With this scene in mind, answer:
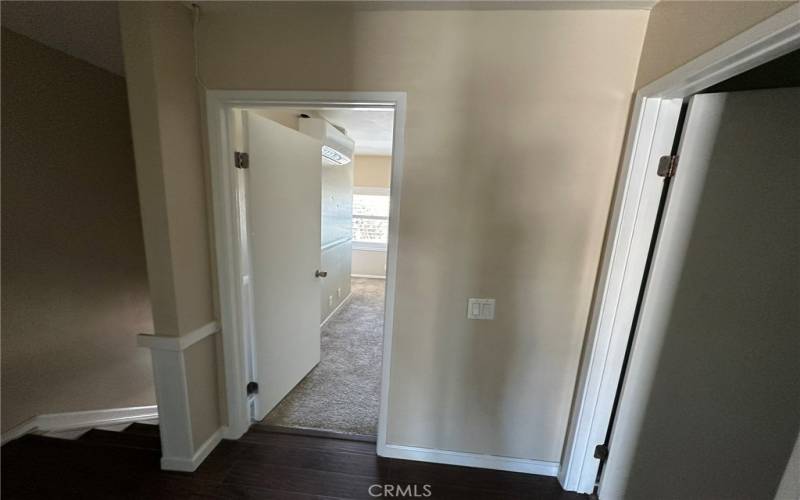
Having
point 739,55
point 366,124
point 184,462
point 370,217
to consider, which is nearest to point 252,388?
point 184,462

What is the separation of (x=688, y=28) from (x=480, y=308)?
1304 mm

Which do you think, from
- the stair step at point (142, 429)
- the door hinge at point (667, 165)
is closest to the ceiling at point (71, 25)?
the stair step at point (142, 429)

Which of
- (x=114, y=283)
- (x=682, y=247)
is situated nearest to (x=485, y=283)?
(x=682, y=247)

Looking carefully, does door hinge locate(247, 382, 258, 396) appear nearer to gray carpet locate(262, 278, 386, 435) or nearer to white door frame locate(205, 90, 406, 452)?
white door frame locate(205, 90, 406, 452)

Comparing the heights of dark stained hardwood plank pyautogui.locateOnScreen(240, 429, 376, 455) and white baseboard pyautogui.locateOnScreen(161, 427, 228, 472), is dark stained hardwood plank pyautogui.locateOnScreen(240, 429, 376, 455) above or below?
below

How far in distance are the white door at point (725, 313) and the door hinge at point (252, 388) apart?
6.95ft

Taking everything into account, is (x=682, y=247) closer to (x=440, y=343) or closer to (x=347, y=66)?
(x=440, y=343)

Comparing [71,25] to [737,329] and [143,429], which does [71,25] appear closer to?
[143,429]

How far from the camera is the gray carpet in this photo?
1.87 m

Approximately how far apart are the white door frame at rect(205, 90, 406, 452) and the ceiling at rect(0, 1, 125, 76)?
2.05ft

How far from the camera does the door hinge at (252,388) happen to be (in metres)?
1.75

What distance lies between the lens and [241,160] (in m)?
1.50

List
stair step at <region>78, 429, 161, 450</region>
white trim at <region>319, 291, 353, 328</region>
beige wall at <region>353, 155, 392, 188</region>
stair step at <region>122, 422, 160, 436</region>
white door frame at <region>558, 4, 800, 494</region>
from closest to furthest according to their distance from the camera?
white door frame at <region>558, 4, 800, 494</region>
stair step at <region>78, 429, 161, 450</region>
stair step at <region>122, 422, 160, 436</region>
white trim at <region>319, 291, 353, 328</region>
beige wall at <region>353, 155, 392, 188</region>

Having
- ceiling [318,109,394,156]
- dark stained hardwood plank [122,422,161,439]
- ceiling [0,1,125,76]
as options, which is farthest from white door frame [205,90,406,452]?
ceiling [318,109,394,156]
